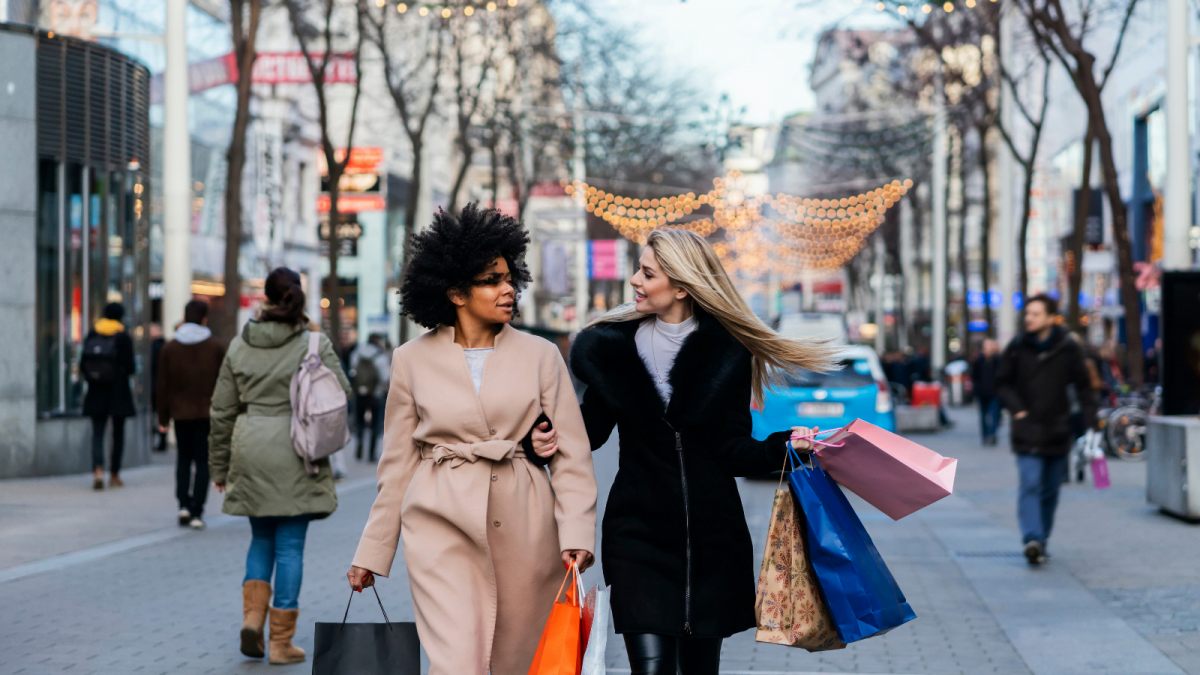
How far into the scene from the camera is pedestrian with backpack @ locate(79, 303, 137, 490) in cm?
1427

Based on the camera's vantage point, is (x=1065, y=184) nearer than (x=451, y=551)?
No

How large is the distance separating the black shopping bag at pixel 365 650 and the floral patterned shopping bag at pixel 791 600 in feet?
3.50

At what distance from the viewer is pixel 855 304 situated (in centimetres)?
8062

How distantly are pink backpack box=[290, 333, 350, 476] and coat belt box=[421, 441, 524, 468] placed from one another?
236 centimetres

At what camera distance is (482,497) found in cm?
435

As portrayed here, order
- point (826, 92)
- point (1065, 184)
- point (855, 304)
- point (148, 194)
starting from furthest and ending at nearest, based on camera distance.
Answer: point (826, 92) → point (855, 304) → point (1065, 184) → point (148, 194)

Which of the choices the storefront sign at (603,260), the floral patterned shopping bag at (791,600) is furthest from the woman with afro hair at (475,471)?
the storefront sign at (603,260)

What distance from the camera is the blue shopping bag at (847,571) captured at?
4.37m

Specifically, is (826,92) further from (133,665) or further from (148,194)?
(133,665)

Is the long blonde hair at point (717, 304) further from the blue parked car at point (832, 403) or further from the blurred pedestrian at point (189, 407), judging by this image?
the blue parked car at point (832, 403)

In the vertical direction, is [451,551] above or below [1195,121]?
below

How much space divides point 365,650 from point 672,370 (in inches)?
49.7

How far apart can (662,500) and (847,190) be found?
155 feet

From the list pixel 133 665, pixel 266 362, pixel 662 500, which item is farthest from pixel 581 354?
pixel 133 665
